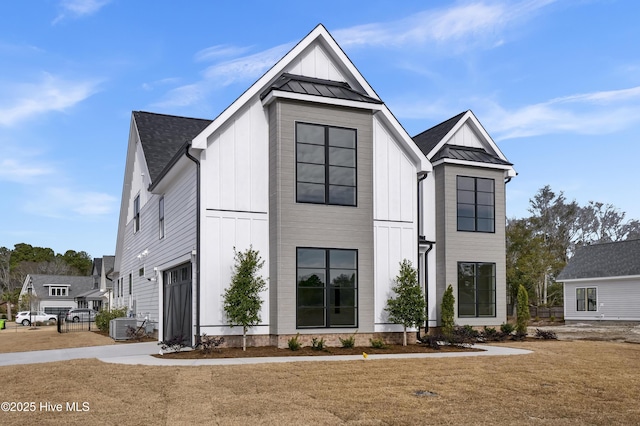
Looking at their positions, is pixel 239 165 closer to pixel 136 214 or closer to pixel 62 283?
pixel 136 214

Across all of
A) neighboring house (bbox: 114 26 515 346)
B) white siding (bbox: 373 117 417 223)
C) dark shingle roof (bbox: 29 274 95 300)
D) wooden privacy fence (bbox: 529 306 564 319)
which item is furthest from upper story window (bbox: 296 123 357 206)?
dark shingle roof (bbox: 29 274 95 300)

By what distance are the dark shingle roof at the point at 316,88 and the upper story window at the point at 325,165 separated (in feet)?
3.17

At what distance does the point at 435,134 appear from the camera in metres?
24.8

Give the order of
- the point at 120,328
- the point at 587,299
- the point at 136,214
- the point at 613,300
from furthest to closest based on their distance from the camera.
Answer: the point at 587,299 < the point at 613,300 < the point at 136,214 < the point at 120,328

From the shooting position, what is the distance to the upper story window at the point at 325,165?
690 inches

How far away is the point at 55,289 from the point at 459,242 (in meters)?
67.3

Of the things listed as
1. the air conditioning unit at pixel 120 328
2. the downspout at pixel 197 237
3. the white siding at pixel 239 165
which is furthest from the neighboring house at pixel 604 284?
the downspout at pixel 197 237

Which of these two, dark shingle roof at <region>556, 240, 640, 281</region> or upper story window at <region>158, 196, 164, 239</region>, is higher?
upper story window at <region>158, 196, 164, 239</region>

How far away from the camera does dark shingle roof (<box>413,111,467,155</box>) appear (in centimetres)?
2400

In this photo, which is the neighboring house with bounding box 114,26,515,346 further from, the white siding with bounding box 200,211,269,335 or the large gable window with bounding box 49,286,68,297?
the large gable window with bounding box 49,286,68,297

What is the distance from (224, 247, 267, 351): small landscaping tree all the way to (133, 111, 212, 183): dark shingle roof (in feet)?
29.9

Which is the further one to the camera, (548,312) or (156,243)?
(548,312)

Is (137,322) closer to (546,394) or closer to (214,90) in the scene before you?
(214,90)

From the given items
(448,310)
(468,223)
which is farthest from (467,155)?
(448,310)
